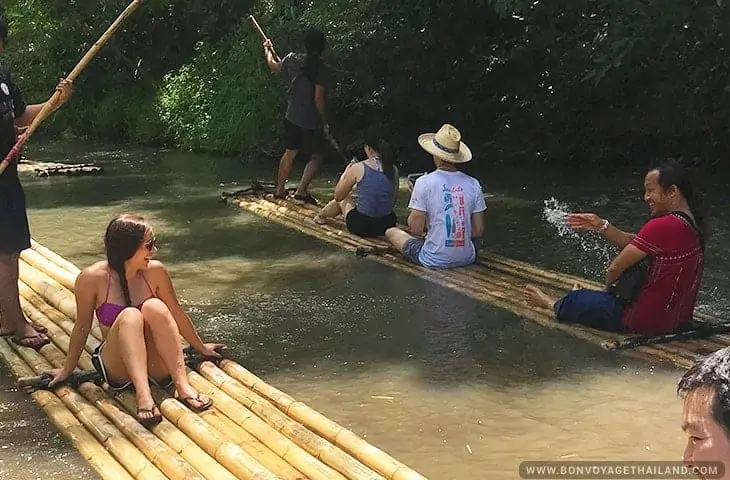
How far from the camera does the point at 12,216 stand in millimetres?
4297

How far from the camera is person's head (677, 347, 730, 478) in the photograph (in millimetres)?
1288

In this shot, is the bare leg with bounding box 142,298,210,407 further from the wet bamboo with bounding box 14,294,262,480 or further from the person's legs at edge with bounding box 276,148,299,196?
the person's legs at edge with bounding box 276,148,299,196

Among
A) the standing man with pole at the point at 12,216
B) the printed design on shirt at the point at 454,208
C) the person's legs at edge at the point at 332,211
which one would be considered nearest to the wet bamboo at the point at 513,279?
the printed design on shirt at the point at 454,208

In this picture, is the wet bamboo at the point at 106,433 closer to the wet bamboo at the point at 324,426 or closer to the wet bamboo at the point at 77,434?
the wet bamboo at the point at 77,434

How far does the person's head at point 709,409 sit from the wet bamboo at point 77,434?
2136 mm

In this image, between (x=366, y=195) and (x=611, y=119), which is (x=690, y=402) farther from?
(x=611, y=119)

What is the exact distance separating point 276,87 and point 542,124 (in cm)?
385

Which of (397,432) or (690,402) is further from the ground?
(690,402)

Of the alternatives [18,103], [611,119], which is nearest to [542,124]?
[611,119]

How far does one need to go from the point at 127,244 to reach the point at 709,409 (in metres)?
2.68

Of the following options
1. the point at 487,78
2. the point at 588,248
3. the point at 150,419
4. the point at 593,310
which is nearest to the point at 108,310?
the point at 150,419

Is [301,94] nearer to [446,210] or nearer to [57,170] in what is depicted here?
[446,210]

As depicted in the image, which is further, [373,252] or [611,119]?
[611,119]

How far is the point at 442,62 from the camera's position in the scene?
12.4m
